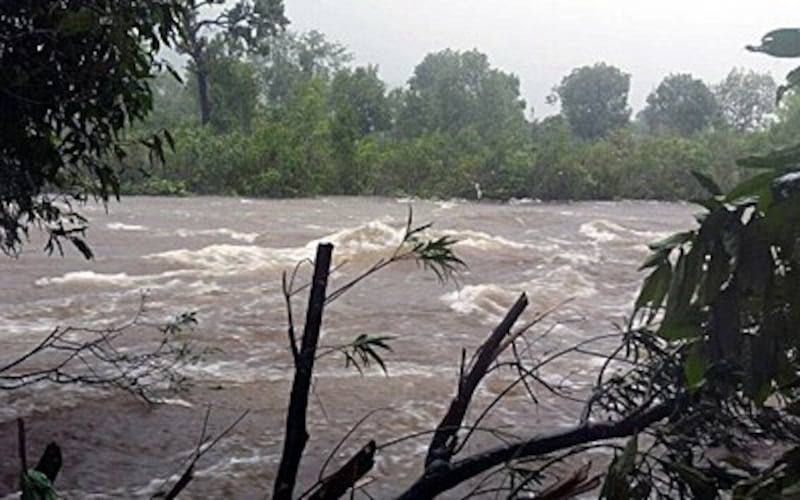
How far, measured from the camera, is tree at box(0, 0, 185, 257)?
9.51 ft

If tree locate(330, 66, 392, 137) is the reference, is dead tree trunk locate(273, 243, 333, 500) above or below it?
below

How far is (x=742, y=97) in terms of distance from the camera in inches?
1203

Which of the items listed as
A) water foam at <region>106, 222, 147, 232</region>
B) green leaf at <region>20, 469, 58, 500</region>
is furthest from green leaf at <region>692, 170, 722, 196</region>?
water foam at <region>106, 222, 147, 232</region>

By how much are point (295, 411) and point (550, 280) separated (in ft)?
26.5

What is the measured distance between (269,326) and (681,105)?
2726 cm

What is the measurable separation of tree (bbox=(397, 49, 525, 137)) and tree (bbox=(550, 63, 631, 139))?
6.19ft

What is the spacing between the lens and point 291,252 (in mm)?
11383

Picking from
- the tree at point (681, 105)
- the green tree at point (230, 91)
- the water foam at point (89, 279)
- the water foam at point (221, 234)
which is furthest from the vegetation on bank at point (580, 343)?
the tree at point (681, 105)

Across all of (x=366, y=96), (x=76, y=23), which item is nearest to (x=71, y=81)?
(x=76, y=23)

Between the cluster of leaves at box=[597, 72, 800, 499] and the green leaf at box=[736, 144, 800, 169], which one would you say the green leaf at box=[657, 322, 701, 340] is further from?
the green leaf at box=[736, 144, 800, 169]

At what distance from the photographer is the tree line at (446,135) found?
21266 mm

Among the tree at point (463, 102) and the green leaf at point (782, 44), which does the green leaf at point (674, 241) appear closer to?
the green leaf at point (782, 44)

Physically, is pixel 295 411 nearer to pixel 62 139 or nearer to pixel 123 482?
pixel 62 139

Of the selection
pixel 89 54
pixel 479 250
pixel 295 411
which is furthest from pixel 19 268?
pixel 295 411
